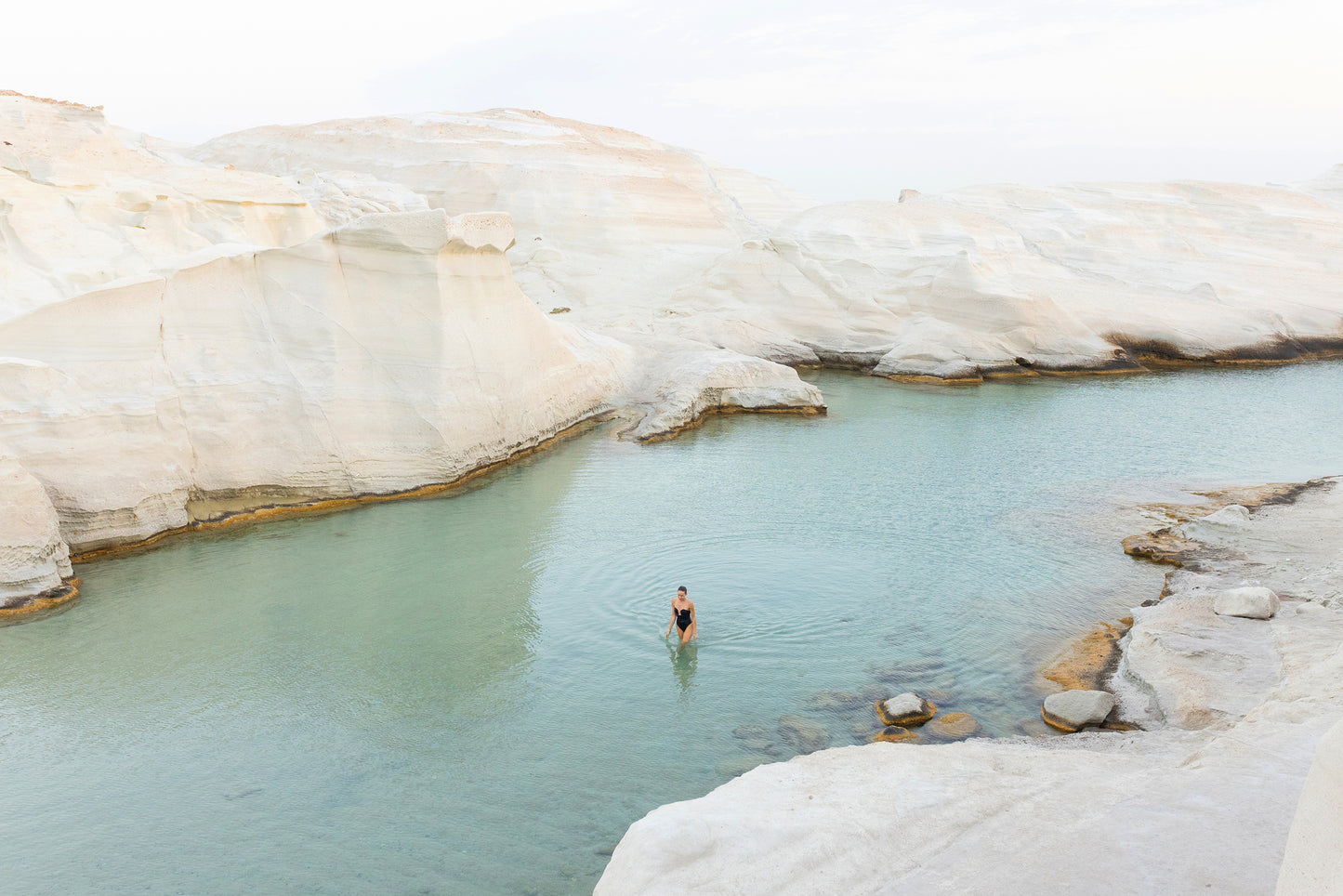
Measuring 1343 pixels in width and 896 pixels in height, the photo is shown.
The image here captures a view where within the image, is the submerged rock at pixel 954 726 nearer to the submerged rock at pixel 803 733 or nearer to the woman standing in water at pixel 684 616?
the submerged rock at pixel 803 733

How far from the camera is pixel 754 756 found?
808 cm

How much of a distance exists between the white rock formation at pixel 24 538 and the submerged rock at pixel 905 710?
390 inches

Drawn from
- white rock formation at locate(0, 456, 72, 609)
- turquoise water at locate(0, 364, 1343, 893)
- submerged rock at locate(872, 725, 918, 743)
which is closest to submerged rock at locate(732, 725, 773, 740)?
turquoise water at locate(0, 364, 1343, 893)

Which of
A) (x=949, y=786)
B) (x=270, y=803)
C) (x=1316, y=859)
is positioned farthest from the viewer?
(x=270, y=803)

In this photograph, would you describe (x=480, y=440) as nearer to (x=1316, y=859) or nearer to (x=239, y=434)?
(x=239, y=434)

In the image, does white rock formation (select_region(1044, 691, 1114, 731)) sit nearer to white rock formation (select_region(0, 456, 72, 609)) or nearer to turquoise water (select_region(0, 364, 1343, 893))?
turquoise water (select_region(0, 364, 1343, 893))

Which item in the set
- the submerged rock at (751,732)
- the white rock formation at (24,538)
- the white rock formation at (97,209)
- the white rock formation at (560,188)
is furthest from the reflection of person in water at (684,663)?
the white rock formation at (560,188)

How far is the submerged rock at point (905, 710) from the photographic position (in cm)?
853

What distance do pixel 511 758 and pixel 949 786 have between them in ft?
12.6

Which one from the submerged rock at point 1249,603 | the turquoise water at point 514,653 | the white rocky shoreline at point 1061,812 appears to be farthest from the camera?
the submerged rock at point 1249,603

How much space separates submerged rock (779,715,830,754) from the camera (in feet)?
27.0

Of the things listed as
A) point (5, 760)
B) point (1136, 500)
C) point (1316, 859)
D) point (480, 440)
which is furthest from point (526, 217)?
point (1316, 859)

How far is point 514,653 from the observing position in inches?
394

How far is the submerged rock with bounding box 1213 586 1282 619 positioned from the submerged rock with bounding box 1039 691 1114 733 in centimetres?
220
